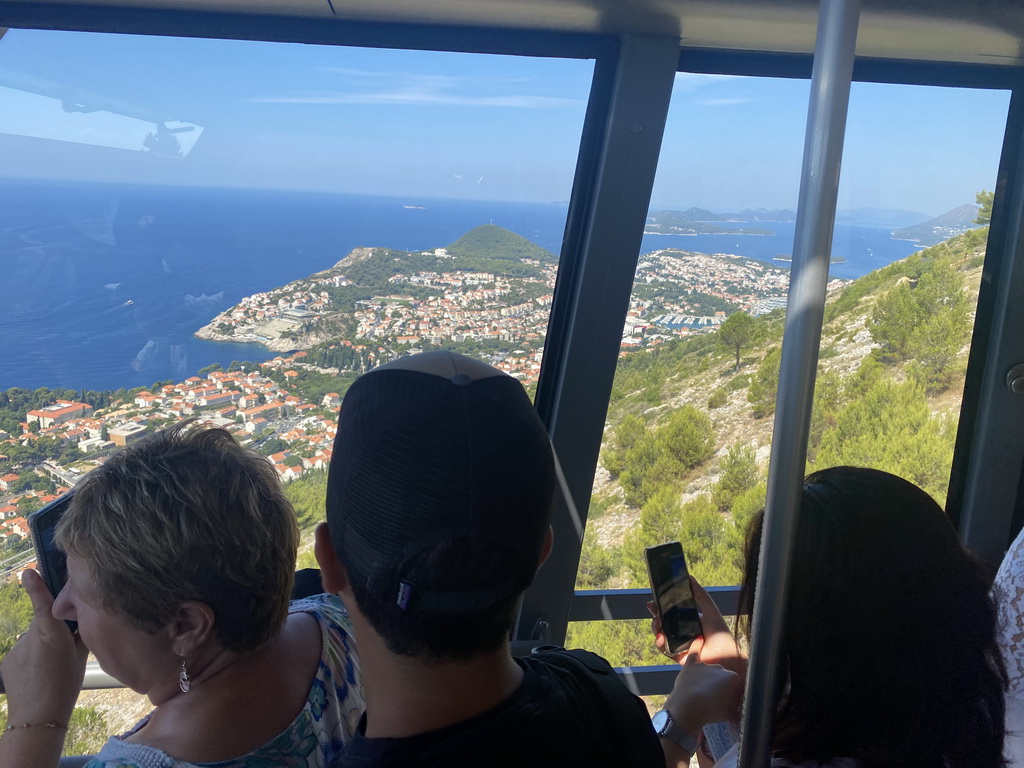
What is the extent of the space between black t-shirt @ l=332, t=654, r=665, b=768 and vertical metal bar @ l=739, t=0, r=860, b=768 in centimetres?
27

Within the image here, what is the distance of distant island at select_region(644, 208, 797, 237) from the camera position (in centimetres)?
256

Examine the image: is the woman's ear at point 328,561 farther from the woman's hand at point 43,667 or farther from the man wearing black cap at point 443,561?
the woman's hand at point 43,667

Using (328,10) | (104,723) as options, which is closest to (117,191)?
(328,10)

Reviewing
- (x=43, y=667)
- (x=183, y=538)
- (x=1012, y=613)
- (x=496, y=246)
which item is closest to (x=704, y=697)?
(x=1012, y=613)

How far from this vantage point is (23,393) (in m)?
2.22

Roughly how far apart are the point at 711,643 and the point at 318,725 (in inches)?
38.6

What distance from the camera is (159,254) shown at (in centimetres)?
242

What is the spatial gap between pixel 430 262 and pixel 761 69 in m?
1.25

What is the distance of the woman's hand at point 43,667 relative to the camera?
4.42 ft

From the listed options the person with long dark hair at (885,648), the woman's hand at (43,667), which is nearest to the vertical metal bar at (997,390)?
the person with long dark hair at (885,648)

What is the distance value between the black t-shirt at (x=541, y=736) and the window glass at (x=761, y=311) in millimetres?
1704

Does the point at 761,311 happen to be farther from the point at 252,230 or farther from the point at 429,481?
the point at 429,481

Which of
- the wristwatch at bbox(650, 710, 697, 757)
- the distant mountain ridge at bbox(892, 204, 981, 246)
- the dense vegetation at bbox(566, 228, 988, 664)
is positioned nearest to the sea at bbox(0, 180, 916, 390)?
the dense vegetation at bbox(566, 228, 988, 664)

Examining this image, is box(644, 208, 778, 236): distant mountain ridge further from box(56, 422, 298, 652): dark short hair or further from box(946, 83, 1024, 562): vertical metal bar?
box(56, 422, 298, 652): dark short hair
